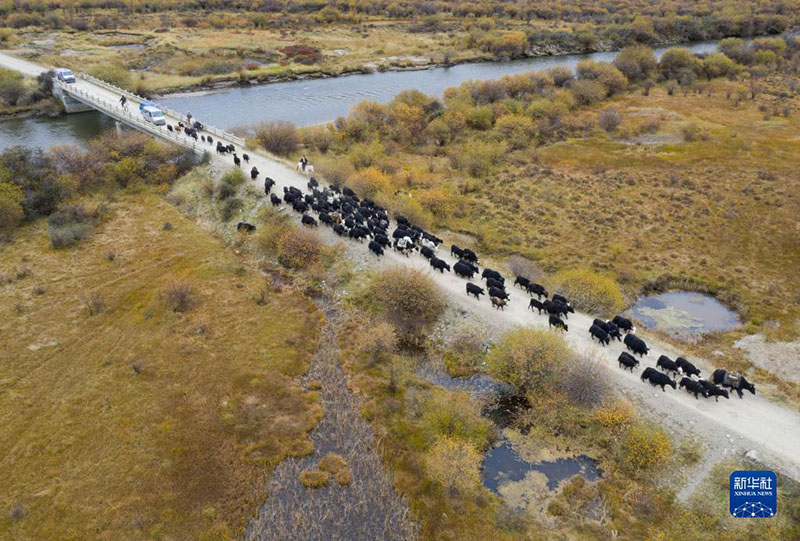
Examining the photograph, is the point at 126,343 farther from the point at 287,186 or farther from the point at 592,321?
the point at 592,321

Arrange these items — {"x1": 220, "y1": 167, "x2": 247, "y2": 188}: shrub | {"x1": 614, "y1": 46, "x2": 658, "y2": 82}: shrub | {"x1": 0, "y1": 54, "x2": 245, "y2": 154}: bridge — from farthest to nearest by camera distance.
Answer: {"x1": 614, "y1": 46, "x2": 658, "y2": 82}: shrub → {"x1": 0, "y1": 54, "x2": 245, "y2": 154}: bridge → {"x1": 220, "y1": 167, "x2": 247, "y2": 188}: shrub

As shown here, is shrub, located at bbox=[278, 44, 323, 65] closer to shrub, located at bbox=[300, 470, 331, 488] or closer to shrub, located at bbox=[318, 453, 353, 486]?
shrub, located at bbox=[318, 453, 353, 486]

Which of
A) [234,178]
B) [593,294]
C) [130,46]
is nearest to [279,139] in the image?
[234,178]

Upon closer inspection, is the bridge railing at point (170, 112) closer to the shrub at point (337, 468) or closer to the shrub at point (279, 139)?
the shrub at point (279, 139)

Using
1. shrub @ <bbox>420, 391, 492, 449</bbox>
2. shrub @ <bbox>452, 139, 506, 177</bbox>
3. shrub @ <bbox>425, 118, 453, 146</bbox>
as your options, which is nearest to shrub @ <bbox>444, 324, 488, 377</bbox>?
shrub @ <bbox>420, 391, 492, 449</bbox>

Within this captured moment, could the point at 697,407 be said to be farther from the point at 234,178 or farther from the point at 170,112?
the point at 170,112

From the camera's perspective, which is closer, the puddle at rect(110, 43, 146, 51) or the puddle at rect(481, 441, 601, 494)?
the puddle at rect(481, 441, 601, 494)
